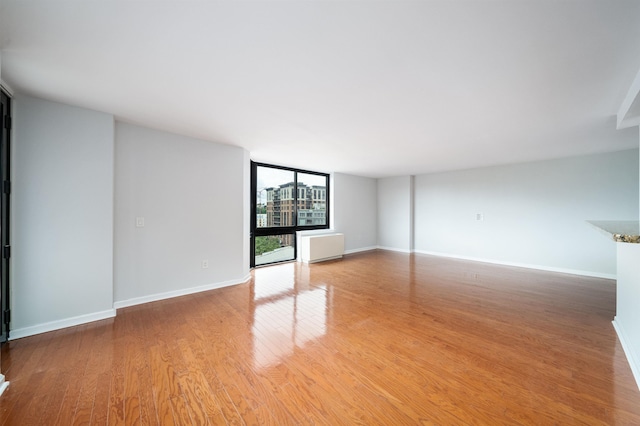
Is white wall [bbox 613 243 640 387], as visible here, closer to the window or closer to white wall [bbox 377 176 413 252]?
white wall [bbox 377 176 413 252]

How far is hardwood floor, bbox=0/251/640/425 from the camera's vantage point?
57.0 inches

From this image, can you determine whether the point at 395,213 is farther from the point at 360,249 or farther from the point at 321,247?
the point at 321,247

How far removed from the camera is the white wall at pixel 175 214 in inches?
118

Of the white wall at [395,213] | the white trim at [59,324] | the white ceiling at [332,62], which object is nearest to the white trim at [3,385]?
the white trim at [59,324]

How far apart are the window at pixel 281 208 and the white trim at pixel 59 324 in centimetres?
266

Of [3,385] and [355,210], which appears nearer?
[3,385]

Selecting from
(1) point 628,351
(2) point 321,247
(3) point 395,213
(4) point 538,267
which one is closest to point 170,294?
(2) point 321,247

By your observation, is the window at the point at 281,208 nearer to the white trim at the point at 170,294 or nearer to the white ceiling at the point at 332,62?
the white trim at the point at 170,294

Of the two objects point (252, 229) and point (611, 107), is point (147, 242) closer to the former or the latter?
point (252, 229)

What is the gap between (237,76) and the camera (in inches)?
76.6

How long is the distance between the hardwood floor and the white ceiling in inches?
93.6

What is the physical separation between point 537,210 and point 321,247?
4894 mm

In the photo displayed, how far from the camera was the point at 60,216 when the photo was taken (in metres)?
2.44

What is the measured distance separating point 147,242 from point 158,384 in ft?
6.79
